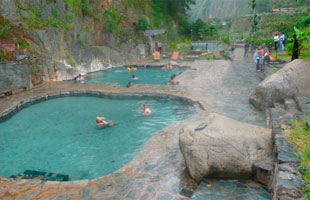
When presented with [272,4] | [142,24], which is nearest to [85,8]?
[142,24]

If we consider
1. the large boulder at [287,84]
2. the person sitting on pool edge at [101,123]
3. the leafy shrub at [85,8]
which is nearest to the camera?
the large boulder at [287,84]

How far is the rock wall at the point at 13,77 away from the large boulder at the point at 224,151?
11989 millimetres

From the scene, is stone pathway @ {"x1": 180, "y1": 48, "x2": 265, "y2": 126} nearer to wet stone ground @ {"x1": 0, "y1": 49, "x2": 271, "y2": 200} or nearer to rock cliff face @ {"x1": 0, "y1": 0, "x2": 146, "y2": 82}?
wet stone ground @ {"x1": 0, "y1": 49, "x2": 271, "y2": 200}

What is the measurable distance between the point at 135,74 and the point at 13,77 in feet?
30.0

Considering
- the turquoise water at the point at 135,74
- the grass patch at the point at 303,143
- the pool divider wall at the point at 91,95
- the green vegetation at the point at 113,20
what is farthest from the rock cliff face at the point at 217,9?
the grass patch at the point at 303,143

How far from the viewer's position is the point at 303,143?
5160 millimetres

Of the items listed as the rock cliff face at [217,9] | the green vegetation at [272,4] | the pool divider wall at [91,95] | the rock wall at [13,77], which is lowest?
the pool divider wall at [91,95]

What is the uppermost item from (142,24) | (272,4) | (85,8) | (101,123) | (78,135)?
(272,4)

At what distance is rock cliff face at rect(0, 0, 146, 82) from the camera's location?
658 inches

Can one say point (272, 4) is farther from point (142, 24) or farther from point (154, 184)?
point (154, 184)

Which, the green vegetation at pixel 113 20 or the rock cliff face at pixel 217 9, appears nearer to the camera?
the green vegetation at pixel 113 20

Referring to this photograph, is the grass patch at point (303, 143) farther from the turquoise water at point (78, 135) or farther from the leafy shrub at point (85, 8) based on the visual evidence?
the leafy shrub at point (85, 8)

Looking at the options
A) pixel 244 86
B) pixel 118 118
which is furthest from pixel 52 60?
pixel 244 86

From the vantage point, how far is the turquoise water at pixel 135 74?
60.8 ft
